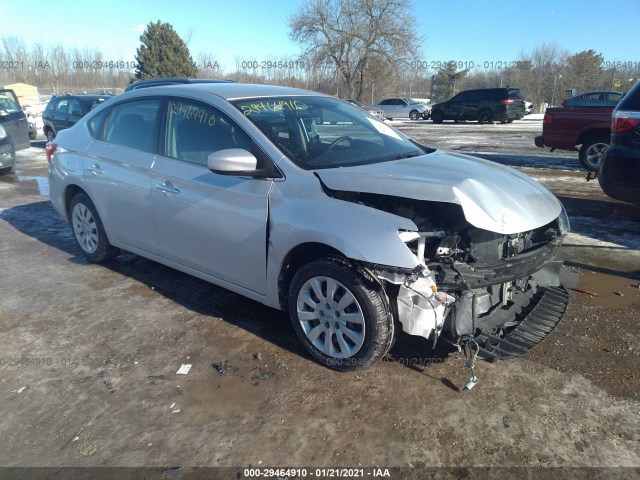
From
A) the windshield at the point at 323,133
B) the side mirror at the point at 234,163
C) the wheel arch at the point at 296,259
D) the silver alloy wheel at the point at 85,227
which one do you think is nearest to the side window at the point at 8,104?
the silver alloy wheel at the point at 85,227

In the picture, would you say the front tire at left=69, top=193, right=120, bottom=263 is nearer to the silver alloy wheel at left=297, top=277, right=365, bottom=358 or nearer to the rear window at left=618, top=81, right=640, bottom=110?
the silver alloy wheel at left=297, top=277, right=365, bottom=358

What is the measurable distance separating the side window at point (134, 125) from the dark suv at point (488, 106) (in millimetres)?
22983

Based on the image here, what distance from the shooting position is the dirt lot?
8.09ft

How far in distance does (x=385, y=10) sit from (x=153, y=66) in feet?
74.6

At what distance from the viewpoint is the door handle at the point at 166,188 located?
150 inches

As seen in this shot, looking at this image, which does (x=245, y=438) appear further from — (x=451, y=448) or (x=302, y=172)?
(x=302, y=172)

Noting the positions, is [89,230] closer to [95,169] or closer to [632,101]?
[95,169]

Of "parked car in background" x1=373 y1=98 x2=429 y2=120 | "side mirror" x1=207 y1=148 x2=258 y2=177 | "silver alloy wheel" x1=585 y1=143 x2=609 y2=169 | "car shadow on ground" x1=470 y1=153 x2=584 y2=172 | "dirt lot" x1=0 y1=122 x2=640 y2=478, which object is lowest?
"dirt lot" x1=0 y1=122 x2=640 y2=478

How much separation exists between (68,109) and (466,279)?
1479 centimetres

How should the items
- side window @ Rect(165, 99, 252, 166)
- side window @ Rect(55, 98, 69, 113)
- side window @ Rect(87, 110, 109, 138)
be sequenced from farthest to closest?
side window @ Rect(55, 98, 69, 113) < side window @ Rect(87, 110, 109, 138) < side window @ Rect(165, 99, 252, 166)

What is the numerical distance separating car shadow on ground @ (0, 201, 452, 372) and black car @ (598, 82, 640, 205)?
3072mm

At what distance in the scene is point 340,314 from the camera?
3.06 metres

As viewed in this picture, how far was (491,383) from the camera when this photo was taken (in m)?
3.00

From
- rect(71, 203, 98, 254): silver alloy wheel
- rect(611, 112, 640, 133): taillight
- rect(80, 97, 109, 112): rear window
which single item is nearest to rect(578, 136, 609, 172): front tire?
rect(611, 112, 640, 133): taillight
